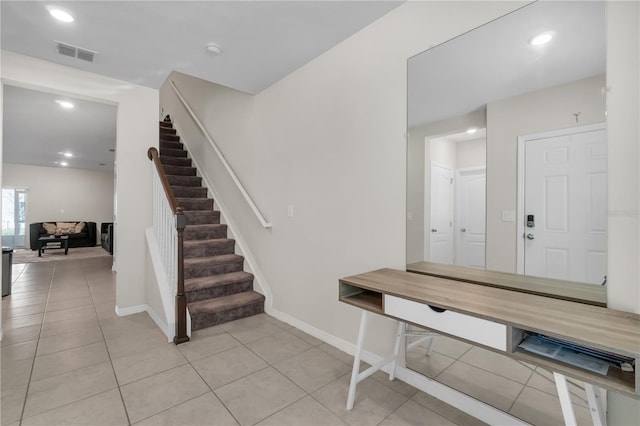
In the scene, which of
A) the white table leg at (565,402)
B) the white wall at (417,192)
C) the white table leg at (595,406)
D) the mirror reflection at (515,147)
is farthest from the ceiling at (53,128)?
the white table leg at (595,406)

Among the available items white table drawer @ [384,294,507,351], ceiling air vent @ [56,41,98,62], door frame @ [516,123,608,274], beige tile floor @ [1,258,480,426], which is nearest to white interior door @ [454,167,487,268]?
door frame @ [516,123,608,274]

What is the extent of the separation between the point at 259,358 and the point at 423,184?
1767mm

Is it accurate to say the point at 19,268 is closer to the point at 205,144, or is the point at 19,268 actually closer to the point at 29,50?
the point at 205,144

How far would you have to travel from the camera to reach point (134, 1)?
1.84 meters

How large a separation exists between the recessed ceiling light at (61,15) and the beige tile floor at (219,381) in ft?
8.08

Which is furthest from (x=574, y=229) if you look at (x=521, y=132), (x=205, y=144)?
(x=205, y=144)

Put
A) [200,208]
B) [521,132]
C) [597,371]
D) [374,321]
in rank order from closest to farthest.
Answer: [597,371], [521,132], [374,321], [200,208]

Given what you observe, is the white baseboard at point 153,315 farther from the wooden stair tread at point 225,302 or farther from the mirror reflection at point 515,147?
the mirror reflection at point 515,147

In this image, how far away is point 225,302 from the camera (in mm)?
2965

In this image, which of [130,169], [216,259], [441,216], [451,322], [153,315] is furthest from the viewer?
[216,259]

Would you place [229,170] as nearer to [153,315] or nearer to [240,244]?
[240,244]

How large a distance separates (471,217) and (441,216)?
0.64 ft

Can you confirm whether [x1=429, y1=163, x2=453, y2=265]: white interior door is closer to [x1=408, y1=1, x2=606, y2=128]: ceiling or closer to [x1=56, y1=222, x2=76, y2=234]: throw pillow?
[x1=408, y1=1, x2=606, y2=128]: ceiling

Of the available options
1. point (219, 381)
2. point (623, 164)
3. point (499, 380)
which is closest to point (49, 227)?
point (219, 381)
